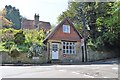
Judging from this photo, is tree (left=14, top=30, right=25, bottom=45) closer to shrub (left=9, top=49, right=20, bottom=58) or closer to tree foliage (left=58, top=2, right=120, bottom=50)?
shrub (left=9, top=49, right=20, bottom=58)

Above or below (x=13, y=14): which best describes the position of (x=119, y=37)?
below

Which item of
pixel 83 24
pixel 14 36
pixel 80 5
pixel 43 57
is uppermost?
pixel 80 5

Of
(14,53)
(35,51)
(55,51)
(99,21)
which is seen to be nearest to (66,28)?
(55,51)

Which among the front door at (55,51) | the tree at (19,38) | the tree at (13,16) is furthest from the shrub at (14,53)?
the tree at (13,16)

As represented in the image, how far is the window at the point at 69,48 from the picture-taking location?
96.2 feet

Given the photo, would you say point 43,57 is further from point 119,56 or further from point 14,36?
point 119,56

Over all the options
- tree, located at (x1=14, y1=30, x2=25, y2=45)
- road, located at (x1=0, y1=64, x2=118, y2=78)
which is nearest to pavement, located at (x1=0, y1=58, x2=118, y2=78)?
road, located at (x1=0, y1=64, x2=118, y2=78)

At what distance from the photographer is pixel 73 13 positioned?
37.4 m

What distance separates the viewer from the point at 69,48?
97.0 ft

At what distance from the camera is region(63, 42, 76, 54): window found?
29.3 m

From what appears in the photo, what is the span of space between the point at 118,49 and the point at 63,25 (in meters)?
7.85

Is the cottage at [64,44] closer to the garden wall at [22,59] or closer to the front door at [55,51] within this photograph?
the front door at [55,51]

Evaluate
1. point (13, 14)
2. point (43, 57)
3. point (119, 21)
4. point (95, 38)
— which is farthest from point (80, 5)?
point (13, 14)

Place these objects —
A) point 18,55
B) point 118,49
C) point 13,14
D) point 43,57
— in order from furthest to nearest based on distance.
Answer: point 13,14, point 118,49, point 43,57, point 18,55
